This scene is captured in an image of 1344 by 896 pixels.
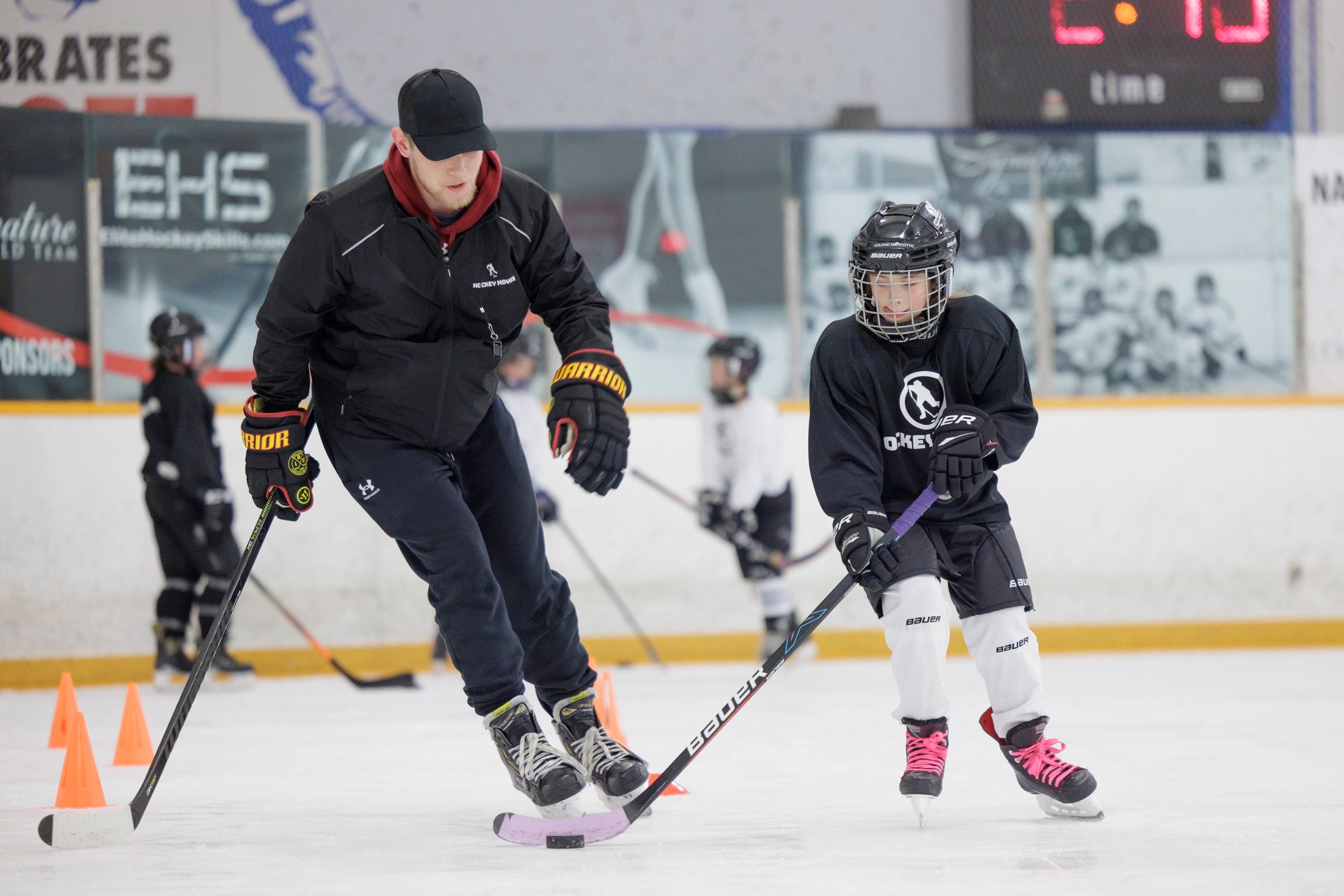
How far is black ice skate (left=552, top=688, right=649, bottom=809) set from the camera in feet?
8.38

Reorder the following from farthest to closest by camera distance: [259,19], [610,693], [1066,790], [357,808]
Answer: [259,19] < [610,693] < [357,808] < [1066,790]

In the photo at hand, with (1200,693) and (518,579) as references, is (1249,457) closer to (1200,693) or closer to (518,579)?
(1200,693)

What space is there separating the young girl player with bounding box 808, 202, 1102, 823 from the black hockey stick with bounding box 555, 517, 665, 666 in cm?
353

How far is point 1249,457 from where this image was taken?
6.51 meters

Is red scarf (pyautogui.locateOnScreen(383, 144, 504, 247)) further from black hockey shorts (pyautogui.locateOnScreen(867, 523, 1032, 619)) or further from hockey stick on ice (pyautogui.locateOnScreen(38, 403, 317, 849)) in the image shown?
black hockey shorts (pyautogui.locateOnScreen(867, 523, 1032, 619))

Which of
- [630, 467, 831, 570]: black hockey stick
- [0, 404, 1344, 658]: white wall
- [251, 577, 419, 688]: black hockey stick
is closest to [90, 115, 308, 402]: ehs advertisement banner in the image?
[0, 404, 1344, 658]: white wall

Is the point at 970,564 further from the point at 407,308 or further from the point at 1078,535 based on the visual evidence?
the point at 1078,535

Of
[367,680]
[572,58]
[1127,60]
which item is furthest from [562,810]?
[572,58]

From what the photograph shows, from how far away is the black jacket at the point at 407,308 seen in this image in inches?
98.9

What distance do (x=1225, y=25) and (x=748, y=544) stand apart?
3.38m

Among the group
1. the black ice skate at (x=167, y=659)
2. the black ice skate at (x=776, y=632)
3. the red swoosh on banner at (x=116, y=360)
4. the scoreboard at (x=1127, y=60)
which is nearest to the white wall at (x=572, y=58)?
the scoreboard at (x=1127, y=60)

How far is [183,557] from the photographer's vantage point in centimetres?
554

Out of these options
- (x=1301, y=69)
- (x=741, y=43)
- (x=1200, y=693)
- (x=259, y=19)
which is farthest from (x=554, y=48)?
(x=1200, y=693)

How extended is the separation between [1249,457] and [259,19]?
5223 millimetres
